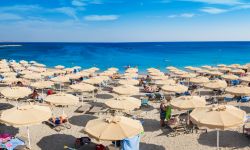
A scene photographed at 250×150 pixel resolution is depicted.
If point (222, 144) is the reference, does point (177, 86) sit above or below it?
above

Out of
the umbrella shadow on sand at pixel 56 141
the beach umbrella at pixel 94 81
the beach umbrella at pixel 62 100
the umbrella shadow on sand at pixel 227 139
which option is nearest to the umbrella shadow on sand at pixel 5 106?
the beach umbrella at pixel 62 100

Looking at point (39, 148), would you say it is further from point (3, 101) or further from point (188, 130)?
point (3, 101)

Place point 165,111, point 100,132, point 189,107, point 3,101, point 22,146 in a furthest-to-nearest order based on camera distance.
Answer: point 3,101, point 165,111, point 189,107, point 22,146, point 100,132

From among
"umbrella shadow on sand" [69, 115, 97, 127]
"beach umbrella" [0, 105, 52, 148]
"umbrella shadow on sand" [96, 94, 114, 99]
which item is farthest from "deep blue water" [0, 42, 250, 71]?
"beach umbrella" [0, 105, 52, 148]

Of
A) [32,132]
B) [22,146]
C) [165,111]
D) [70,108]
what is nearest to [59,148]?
[22,146]

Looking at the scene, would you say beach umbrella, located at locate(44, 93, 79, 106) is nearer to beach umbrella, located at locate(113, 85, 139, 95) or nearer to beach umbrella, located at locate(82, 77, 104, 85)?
beach umbrella, located at locate(113, 85, 139, 95)

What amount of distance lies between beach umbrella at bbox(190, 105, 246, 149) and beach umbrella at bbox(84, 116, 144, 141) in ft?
7.09

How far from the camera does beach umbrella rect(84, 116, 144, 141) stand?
829 centimetres

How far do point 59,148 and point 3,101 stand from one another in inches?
379

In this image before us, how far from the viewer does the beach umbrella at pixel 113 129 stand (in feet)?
27.2

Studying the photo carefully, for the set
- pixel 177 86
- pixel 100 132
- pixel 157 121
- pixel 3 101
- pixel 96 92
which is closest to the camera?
pixel 100 132

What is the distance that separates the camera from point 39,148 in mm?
10789

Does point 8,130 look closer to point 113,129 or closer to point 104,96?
point 113,129

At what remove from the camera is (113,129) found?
8508mm
